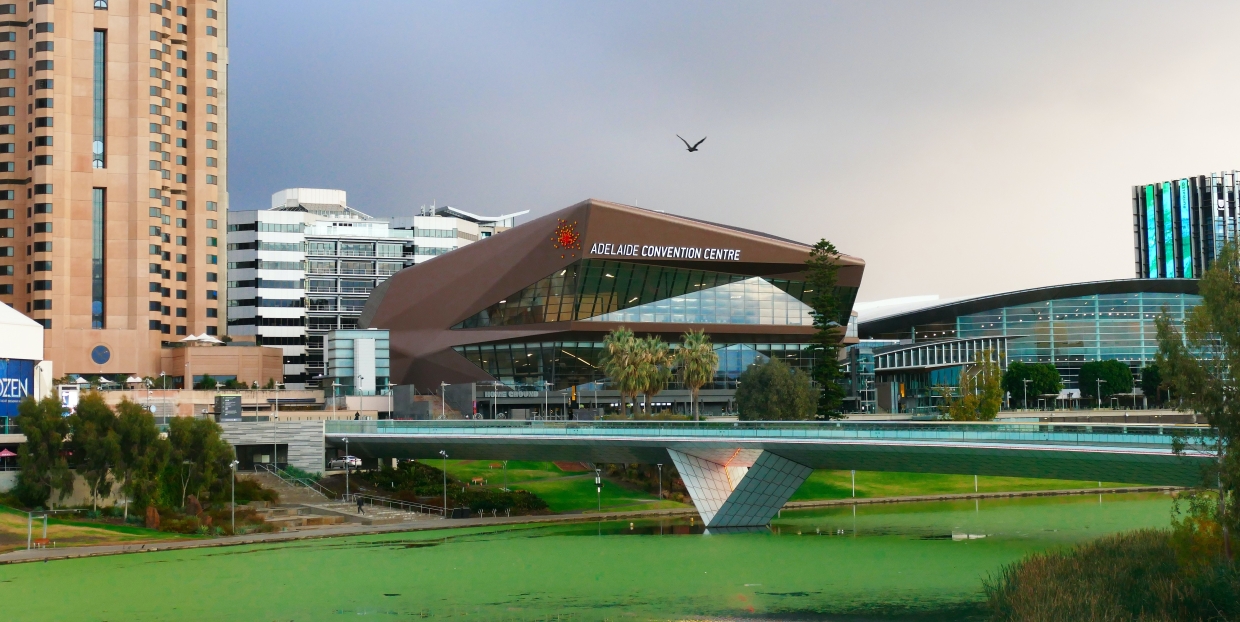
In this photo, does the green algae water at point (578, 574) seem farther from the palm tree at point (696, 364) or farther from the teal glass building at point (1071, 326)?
the teal glass building at point (1071, 326)

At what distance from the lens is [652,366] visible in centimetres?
10812

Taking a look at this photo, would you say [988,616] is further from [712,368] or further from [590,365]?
[590,365]

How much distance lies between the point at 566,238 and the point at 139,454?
5447 cm

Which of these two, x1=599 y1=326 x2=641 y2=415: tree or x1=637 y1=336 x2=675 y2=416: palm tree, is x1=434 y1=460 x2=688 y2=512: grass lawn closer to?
x1=599 y1=326 x2=641 y2=415: tree

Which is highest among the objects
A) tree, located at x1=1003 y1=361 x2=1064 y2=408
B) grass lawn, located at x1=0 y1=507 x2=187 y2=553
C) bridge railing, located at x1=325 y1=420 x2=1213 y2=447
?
tree, located at x1=1003 y1=361 x2=1064 y2=408

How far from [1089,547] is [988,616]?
11.9 m

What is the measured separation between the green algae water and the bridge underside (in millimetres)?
2784

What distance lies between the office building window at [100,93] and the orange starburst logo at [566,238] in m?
59.7

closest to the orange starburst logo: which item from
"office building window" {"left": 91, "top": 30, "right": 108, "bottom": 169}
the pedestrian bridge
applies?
the pedestrian bridge

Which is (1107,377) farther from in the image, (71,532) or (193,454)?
(71,532)

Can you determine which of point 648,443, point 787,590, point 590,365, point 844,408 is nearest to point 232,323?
point 590,365

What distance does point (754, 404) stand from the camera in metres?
111

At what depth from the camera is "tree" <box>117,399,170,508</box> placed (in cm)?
7906

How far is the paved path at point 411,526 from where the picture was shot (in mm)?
67500
